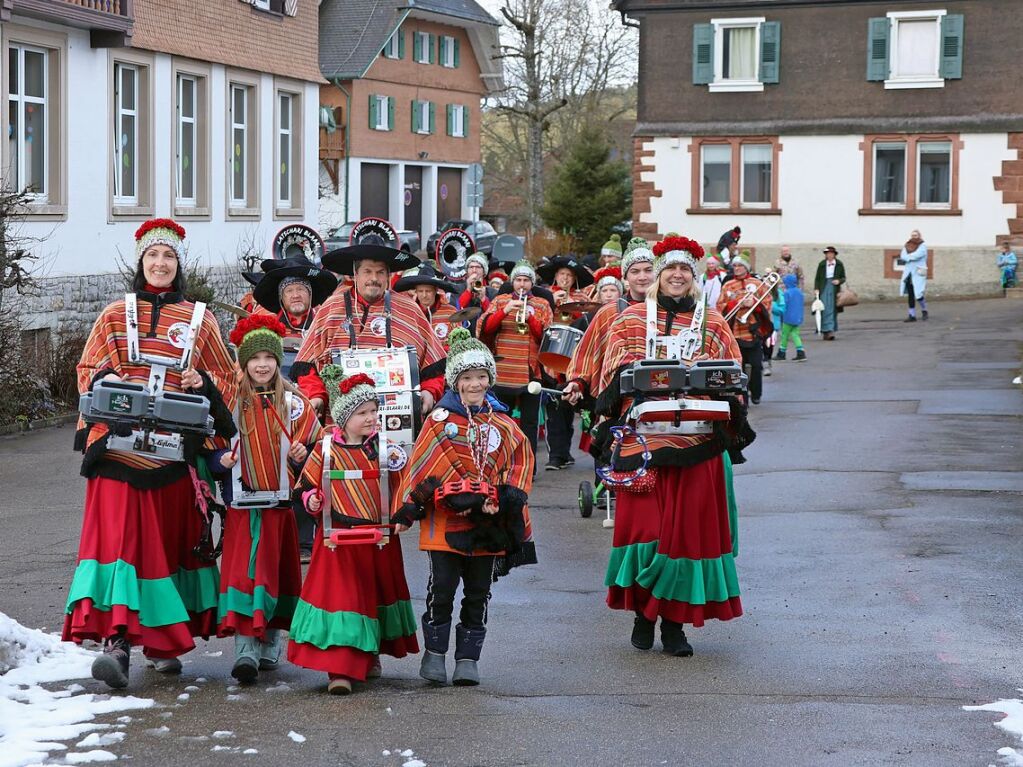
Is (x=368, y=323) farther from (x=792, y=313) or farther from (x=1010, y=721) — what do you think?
(x=792, y=313)

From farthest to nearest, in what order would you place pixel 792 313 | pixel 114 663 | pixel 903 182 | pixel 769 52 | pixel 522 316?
pixel 769 52
pixel 903 182
pixel 792 313
pixel 522 316
pixel 114 663

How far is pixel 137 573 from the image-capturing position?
272 inches

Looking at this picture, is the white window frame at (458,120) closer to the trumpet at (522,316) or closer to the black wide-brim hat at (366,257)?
the trumpet at (522,316)

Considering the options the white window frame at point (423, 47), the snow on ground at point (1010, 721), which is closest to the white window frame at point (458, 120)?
the white window frame at point (423, 47)

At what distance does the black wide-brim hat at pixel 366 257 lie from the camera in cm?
834

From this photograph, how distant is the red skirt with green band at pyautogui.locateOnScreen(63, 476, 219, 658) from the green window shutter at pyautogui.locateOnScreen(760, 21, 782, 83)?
33849 millimetres

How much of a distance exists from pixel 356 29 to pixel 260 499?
170ft

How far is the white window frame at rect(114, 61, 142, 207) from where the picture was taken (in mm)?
22578

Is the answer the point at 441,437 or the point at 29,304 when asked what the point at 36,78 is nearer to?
the point at 29,304

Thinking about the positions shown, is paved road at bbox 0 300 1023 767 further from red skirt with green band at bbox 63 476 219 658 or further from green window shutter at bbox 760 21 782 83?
green window shutter at bbox 760 21 782 83

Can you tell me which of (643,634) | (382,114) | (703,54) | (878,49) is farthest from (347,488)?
(382,114)

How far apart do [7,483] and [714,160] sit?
94.3 feet

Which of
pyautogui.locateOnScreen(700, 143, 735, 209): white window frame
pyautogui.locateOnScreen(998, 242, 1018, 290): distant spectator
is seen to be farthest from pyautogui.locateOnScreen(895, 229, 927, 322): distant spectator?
pyautogui.locateOnScreen(700, 143, 735, 209): white window frame

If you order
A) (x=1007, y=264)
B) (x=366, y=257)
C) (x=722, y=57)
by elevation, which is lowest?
(x=366, y=257)
